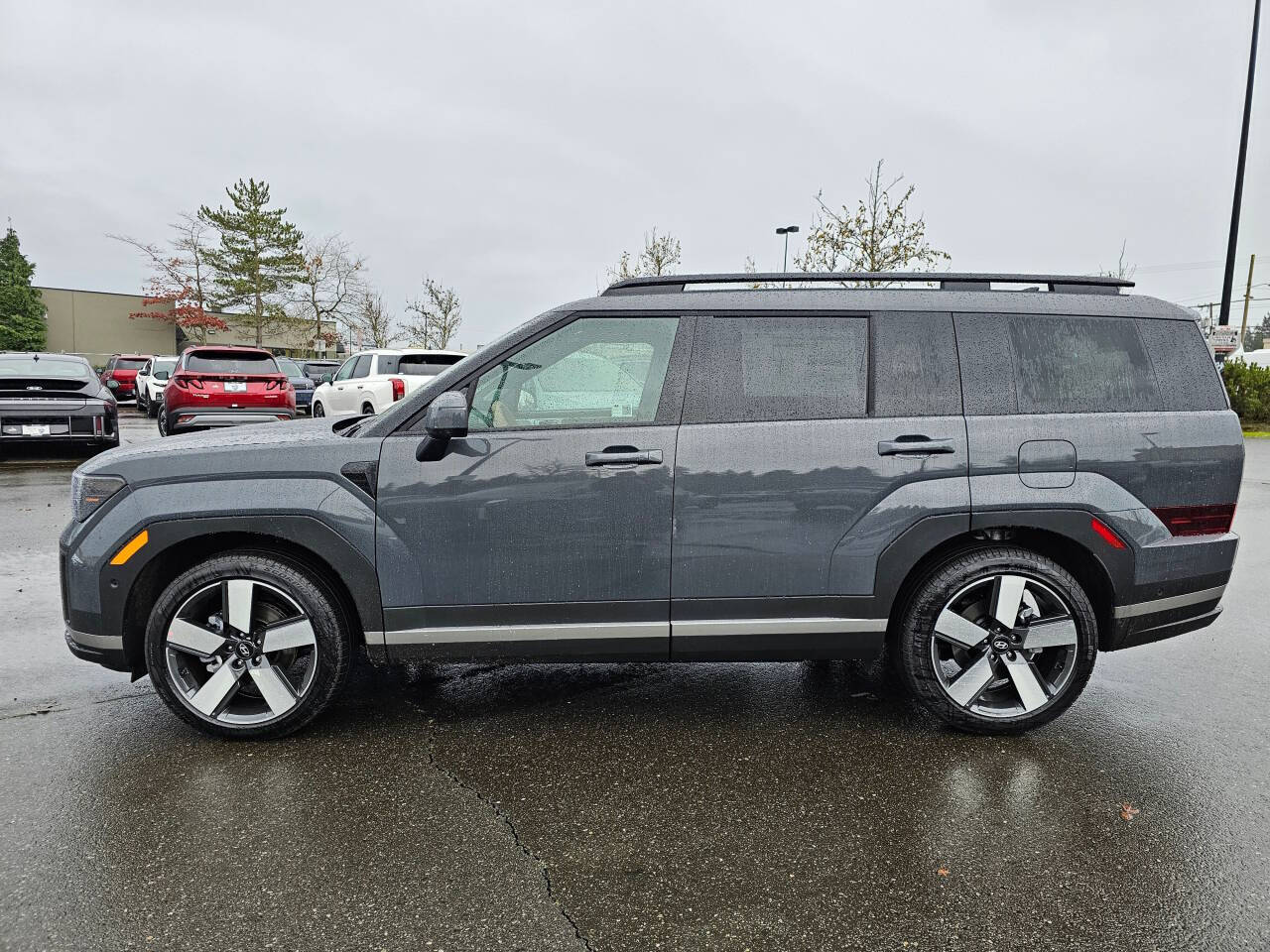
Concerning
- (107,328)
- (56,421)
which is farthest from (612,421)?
(107,328)

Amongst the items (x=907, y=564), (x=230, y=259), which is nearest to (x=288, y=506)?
(x=907, y=564)

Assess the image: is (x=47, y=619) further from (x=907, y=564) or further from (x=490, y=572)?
(x=907, y=564)

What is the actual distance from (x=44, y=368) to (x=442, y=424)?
445 inches

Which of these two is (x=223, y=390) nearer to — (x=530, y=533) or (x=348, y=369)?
(x=348, y=369)

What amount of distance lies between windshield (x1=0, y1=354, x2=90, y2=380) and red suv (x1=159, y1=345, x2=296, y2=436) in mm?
1420

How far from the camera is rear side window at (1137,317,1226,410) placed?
366 centimetres

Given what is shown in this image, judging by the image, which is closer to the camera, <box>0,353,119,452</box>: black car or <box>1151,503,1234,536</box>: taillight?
<box>1151,503,1234,536</box>: taillight

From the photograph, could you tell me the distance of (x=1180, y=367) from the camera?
3688mm

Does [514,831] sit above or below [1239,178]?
below

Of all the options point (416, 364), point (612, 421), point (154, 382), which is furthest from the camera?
point (154, 382)

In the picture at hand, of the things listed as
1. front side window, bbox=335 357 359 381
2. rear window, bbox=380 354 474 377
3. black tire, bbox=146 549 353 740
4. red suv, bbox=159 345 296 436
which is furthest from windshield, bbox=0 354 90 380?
black tire, bbox=146 549 353 740

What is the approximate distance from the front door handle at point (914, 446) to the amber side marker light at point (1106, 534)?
67cm

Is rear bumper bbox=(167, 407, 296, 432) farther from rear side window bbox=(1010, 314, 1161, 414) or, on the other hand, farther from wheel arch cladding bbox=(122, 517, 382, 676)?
rear side window bbox=(1010, 314, 1161, 414)

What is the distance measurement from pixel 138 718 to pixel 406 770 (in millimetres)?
1388
